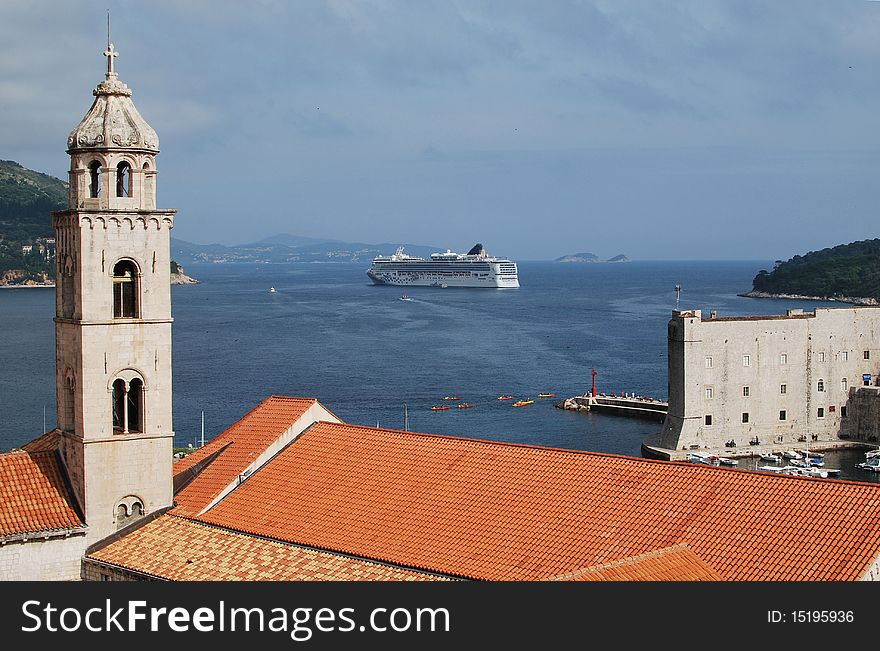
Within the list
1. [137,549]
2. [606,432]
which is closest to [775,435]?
[606,432]

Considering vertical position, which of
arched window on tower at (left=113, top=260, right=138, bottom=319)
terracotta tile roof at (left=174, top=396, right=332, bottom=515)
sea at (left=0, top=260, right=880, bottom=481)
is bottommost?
sea at (left=0, top=260, right=880, bottom=481)

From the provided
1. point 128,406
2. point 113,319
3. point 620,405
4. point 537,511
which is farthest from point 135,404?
point 620,405

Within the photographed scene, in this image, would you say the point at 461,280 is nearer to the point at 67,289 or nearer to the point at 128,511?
the point at 67,289

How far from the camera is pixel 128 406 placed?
61.1 ft

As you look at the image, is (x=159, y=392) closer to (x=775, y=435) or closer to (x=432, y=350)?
(x=775, y=435)

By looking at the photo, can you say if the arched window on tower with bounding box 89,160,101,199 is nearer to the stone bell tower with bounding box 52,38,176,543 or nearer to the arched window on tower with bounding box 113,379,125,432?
the stone bell tower with bounding box 52,38,176,543

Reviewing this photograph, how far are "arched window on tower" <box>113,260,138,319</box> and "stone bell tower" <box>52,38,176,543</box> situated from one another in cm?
2

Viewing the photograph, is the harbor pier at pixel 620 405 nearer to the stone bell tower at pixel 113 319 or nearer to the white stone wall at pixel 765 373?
the white stone wall at pixel 765 373

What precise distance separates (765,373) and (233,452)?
119 ft

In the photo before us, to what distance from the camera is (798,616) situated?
417 inches

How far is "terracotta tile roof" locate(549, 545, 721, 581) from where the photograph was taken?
524 inches

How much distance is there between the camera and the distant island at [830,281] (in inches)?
5915

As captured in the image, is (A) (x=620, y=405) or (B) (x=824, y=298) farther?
(B) (x=824, y=298)

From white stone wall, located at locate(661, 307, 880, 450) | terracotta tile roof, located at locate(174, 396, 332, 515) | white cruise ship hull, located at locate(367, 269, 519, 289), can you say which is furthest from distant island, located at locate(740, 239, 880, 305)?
terracotta tile roof, located at locate(174, 396, 332, 515)
